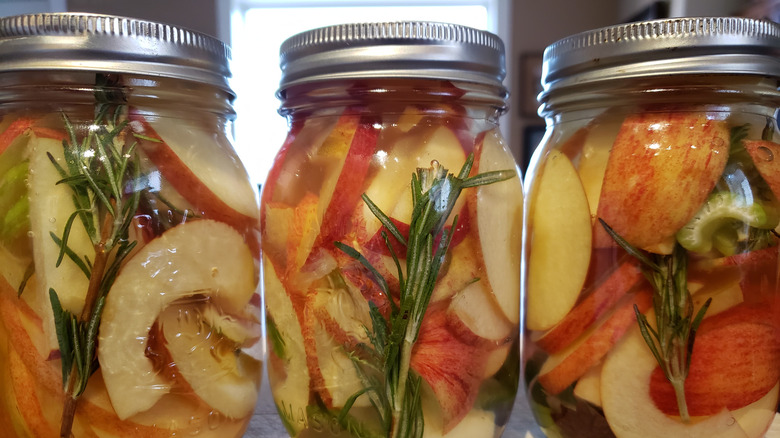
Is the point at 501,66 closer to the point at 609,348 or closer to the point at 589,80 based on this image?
the point at 589,80

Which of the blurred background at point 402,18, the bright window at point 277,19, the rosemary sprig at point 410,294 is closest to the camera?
the rosemary sprig at point 410,294

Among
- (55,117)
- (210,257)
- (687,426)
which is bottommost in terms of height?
(687,426)

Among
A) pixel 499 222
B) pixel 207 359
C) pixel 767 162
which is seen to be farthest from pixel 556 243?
pixel 207 359

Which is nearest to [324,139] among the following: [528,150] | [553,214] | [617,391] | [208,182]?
[208,182]

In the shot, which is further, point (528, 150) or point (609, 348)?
point (528, 150)

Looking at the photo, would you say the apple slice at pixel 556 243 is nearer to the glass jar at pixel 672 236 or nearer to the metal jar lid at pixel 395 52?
the glass jar at pixel 672 236

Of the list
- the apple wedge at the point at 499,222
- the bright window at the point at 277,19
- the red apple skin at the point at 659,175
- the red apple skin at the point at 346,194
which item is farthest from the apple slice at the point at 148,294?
the bright window at the point at 277,19

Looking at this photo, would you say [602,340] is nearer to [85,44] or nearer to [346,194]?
[346,194]
